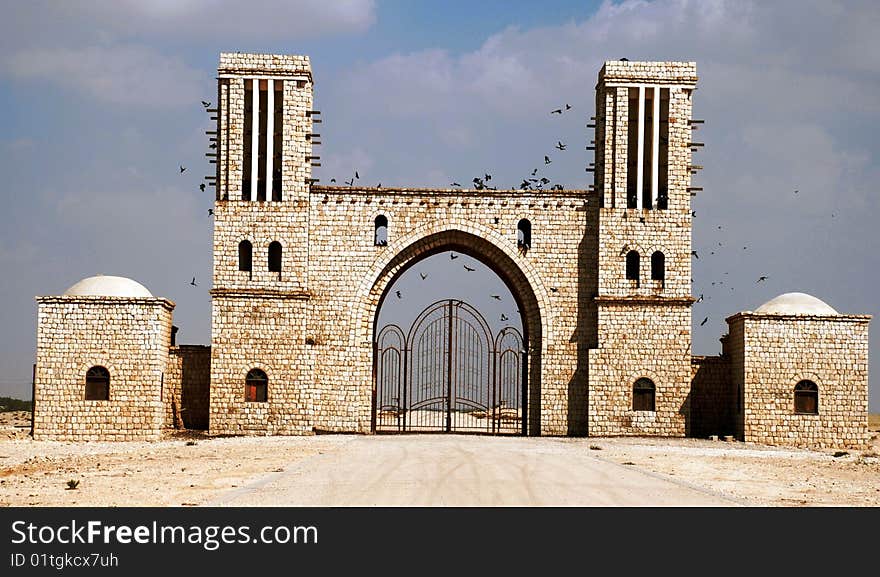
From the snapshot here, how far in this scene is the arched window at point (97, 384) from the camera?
2989 cm

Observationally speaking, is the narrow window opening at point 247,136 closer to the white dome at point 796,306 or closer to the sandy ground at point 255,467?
the sandy ground at point 255,467

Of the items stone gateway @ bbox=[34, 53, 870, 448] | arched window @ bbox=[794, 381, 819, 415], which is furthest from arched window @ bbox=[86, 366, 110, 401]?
arched window @ bbox=[794, 381, 819, 415]

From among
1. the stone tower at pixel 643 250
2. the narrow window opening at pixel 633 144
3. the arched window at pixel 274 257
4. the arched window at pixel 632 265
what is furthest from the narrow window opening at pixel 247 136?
the arched window at pixel 632 265

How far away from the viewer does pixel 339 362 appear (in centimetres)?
3178

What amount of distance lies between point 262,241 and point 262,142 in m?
2.75

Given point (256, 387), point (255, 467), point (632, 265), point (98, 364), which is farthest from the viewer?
point (632, 265)

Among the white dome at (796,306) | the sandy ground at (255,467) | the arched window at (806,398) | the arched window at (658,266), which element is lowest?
the sandy ground at (255,467)

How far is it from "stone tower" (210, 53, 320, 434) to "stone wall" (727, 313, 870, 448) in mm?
11596

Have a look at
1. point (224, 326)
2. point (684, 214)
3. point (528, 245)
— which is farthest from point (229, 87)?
point (684, 214)

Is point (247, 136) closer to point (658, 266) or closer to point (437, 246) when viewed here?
point (437, 246)

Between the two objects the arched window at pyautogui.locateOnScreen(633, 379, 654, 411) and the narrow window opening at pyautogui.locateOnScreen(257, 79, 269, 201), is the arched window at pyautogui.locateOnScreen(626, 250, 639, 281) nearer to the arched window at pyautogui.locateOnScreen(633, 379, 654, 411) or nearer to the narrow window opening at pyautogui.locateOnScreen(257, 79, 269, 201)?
the arched window at pyautogui.locateOnScreen(633, 379, 654, 411)

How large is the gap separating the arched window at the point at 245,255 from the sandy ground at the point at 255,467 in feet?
15.3

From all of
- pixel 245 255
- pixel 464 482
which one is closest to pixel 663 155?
pixel 245 255

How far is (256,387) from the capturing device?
1225 inches
